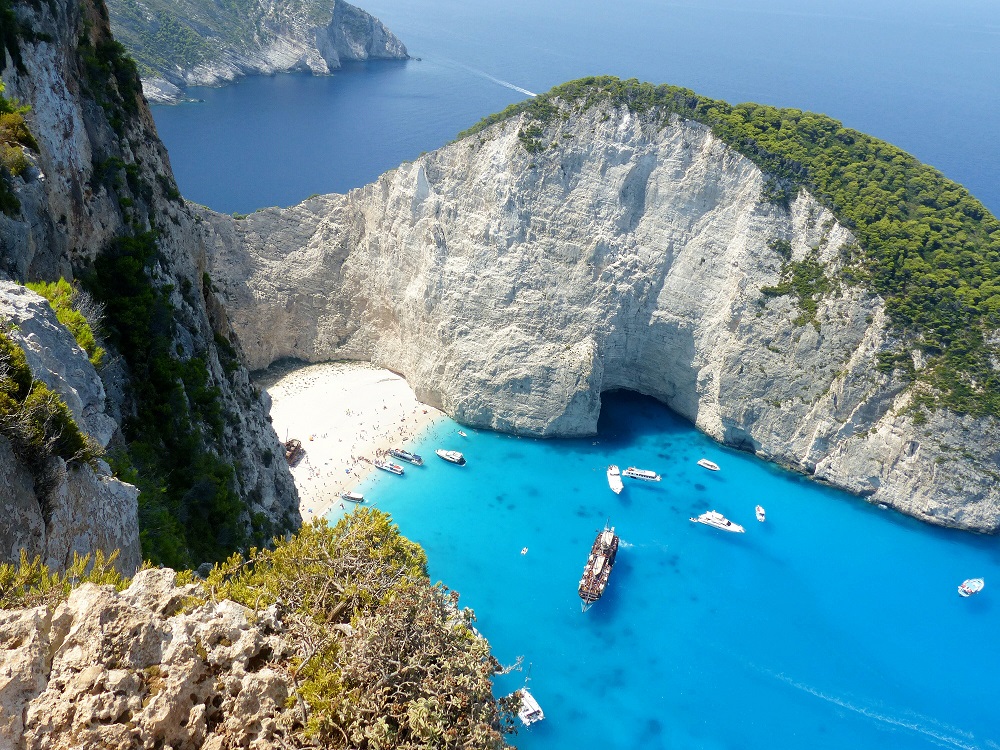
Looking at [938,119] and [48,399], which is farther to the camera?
[938,119]

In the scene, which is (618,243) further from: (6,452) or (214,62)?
(214,62)

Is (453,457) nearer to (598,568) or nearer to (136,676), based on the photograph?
(598,568)

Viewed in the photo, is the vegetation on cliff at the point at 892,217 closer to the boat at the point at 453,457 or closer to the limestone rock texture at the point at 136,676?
the boat at the point at 453,457

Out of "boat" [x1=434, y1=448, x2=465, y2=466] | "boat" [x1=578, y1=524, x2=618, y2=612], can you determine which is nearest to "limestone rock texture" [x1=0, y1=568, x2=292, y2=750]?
"boat" [x1=578, y1=524, x2=618, y2=612]

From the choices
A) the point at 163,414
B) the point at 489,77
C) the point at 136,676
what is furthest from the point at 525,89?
the point at 136,676

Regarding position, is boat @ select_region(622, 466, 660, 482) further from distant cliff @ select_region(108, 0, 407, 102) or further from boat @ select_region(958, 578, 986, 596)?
distant cliff @ select_region(108, 0, 407, 102)

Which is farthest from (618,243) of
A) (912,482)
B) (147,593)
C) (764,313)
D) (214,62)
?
(214,62)

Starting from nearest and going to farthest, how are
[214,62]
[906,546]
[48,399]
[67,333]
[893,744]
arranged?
1. [48,399]
2. [67,333]
3. [893,744]
4. [906,546]
5. [214,62]

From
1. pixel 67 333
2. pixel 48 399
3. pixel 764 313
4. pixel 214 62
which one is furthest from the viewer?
pixel 214 62
